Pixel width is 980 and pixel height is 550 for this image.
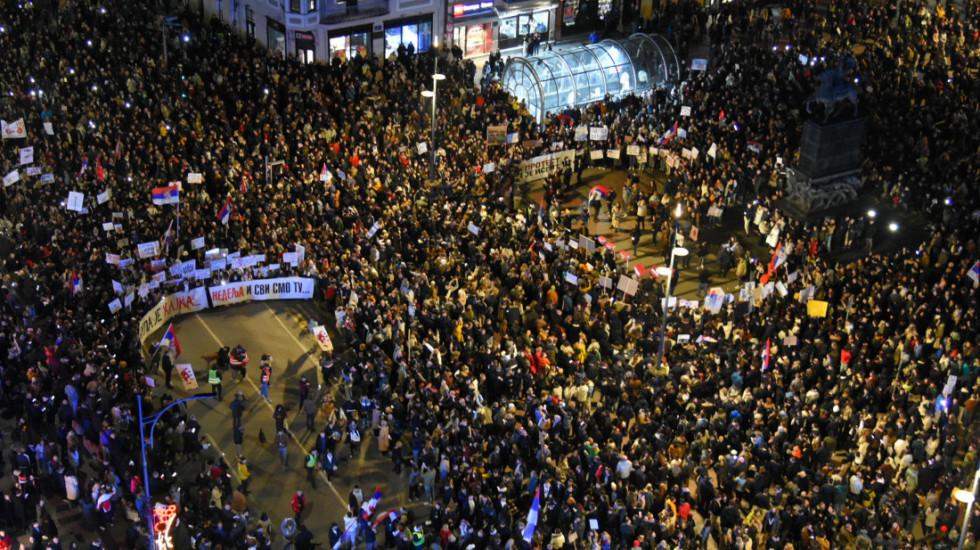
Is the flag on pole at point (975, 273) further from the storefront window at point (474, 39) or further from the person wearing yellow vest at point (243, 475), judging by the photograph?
the storefront window at point (474, 39)

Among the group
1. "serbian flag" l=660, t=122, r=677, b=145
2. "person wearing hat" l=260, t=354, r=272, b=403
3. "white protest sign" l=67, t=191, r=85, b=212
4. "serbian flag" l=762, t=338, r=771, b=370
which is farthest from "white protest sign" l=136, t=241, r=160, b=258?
"serbian flag" l=660, t=122, r=677, b=145

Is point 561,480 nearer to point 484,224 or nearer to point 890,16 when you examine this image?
point 484,224

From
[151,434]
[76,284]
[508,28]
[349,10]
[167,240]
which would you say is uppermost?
[349,10]

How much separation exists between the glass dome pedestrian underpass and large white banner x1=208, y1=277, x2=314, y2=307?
15.3 m

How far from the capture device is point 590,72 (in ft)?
177

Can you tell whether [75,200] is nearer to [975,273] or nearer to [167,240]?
[167,240]

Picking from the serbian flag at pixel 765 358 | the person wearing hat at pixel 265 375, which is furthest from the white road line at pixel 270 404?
the serbian flag at pixel 765 358

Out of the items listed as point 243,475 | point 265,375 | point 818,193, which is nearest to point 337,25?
point 818,193

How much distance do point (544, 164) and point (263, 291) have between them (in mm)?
14134

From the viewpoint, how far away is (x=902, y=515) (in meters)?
30.9

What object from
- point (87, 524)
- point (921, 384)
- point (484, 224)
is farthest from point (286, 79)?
point (921, 384)

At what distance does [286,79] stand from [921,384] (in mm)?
26344

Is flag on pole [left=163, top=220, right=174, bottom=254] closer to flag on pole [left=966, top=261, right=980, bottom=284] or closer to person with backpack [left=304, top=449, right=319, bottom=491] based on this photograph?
person with backpack [left=304, top=449, right=319, bottom=491]

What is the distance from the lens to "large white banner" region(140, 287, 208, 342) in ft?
126
